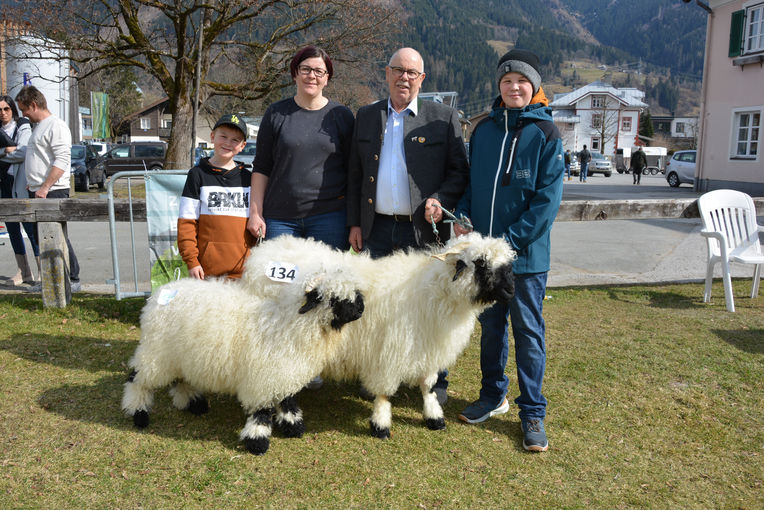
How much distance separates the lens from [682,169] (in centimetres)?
3067

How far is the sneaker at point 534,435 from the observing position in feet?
Result: 12.2

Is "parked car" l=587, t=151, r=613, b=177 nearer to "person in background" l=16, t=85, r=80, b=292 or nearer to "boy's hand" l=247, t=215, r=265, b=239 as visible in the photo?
"person in background" l=16, t=85, r=80, b=292

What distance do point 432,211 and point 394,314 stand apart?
0.78 metres

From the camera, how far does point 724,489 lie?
329cm

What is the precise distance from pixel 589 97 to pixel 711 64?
78356mm

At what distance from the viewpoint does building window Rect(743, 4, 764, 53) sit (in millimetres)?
22594

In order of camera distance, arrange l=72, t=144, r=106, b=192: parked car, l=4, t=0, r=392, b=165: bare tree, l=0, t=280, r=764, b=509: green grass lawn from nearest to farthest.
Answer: l=0, t=280, r=764, b=509: green grass lawn
l=4, t=0, r=392, b=165: bare tree
l=72, t=144, r=106, b=192: parked car

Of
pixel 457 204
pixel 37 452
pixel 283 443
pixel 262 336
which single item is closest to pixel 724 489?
pixel 457 204

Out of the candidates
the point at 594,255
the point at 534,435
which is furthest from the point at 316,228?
the point at 594,255

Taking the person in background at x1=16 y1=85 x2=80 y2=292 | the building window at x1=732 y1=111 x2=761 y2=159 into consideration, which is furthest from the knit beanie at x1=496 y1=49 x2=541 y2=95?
the building window at x1=732 y1=111 x2=761 y2=159

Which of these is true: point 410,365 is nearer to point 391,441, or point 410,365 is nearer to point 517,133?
point 391,441

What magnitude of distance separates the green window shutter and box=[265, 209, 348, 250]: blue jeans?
25.7m

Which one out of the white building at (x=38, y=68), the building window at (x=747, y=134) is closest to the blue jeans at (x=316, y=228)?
the white building at (x=38, y=68)

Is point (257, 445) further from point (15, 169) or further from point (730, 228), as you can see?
point (730, 228)
